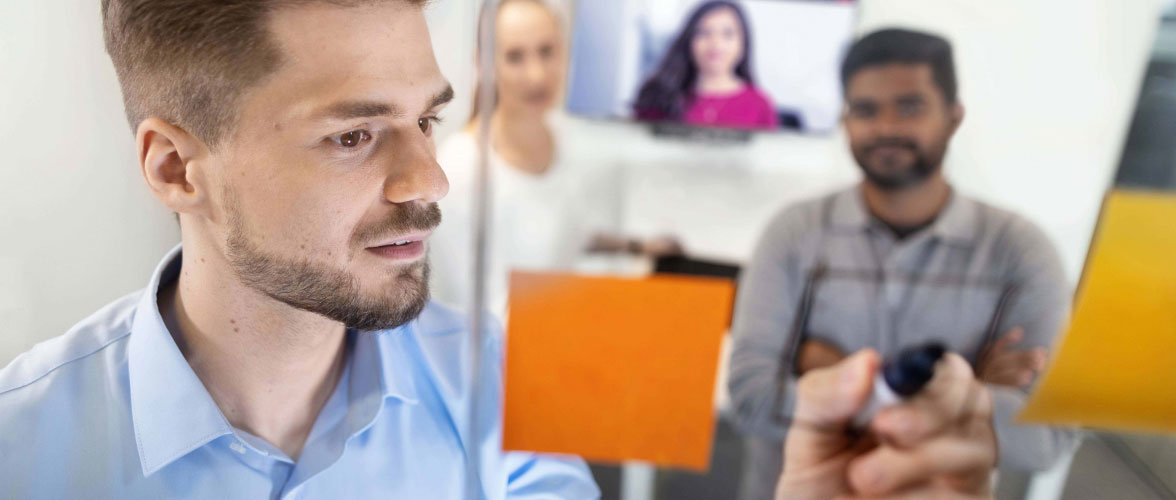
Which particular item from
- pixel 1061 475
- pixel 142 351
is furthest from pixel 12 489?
pixel 1061 475

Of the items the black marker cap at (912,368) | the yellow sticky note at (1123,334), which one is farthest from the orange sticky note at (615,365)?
the yellow sticky note at (1123,334)

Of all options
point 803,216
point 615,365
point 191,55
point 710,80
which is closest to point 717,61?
point 710,80

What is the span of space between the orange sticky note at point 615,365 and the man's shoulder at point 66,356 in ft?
0.86

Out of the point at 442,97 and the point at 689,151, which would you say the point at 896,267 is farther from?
the point at 442,97

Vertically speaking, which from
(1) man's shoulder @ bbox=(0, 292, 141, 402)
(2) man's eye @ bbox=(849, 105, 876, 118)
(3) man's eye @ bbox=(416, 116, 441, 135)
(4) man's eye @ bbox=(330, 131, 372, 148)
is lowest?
(1) man's shoulder @ bbox=(0, 292, 141, 402)

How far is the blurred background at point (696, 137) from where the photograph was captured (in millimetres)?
409

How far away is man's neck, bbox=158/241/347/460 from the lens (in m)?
0.46

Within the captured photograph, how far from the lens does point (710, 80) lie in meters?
0.42

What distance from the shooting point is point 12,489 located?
0.44 m

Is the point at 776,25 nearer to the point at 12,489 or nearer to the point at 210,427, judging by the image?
the point at 210,427

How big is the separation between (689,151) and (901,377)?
0.22 metres

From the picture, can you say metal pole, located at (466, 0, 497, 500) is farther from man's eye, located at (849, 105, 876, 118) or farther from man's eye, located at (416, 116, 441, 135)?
man's eye, located at (849, 105, 876, 118)

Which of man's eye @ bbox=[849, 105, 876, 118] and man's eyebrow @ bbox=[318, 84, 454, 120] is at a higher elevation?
A: man's eye @ bbox=[849, 105, 876, 118]

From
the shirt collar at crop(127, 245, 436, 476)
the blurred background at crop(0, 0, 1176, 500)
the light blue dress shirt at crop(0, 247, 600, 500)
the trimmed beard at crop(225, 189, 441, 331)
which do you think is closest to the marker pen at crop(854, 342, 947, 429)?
the blurred background at crop(0, 0, 1176, 500)
